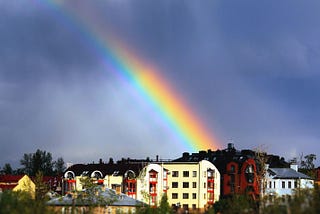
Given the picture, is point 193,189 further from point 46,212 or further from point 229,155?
point 46,212

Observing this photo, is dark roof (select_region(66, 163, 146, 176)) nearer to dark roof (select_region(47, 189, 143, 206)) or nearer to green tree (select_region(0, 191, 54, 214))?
dark roof (select_region(47, 189, 143, 206))

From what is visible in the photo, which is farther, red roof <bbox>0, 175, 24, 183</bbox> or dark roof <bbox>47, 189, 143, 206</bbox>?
red roof <bbox>0, 175, 24, 183</bbox>

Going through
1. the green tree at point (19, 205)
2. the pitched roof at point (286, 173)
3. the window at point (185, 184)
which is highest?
the pitched roof at point (286, 173)

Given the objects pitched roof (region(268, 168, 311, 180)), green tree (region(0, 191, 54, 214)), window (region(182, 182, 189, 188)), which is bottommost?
green tree (region(0, 191, 54, 214))

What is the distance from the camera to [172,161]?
5866 inches

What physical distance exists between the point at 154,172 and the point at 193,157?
29.8m

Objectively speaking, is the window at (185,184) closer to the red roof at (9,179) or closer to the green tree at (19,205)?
the red roof at (9,179)

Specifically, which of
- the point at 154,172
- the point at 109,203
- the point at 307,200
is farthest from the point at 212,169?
the point at 307,200

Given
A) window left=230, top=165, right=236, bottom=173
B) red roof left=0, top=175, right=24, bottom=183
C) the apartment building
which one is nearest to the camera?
red roof left=0, top=175, right=24, bottom=183

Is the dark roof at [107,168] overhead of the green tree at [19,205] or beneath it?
overhead

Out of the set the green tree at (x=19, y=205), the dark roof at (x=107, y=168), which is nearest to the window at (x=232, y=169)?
the dark roof at (x=107, y=168)

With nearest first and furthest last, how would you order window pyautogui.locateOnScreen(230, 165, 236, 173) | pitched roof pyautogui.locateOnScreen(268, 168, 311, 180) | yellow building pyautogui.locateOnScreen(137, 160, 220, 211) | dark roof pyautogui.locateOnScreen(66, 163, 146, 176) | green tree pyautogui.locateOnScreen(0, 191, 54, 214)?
1. green tree pyautogui.locateOnScreen(0, 191, 54, 214)
2. dark roof pyautogui.locateOnScreen(66, 163, 146, 176)
3. yellow building pyautogui.locateOnScreen(137, 160, 220, 211)
4. window pyautogui.locateOnScreen(230, 165, 236, 173)
5. pitched roof pyautogui.locateOnScreen(268, 168, 311, 180)

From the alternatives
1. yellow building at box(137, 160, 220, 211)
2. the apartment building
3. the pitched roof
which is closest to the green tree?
yellow building at box(137, 160, 220, 211)

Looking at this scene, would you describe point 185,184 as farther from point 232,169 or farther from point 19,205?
point 19,205
